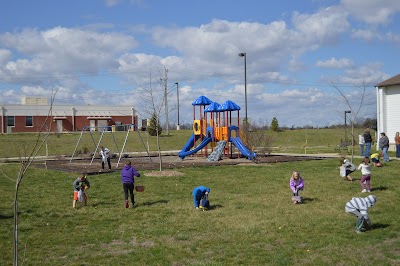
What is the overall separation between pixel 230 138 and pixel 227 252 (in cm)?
2102

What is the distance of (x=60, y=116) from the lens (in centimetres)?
6525

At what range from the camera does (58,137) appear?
5006cm

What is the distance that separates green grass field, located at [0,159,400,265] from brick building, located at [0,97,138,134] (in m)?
43.8

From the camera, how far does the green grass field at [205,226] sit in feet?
27.6

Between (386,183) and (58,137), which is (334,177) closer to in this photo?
(386,183)

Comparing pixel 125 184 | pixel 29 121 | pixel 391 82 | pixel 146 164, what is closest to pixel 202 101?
pixel 146 164

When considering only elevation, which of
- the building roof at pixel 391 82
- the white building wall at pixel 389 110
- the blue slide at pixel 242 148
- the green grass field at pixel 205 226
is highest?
the building roof at pixel 391 82

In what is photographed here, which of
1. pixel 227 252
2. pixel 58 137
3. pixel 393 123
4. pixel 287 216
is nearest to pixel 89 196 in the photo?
pixel 287 216

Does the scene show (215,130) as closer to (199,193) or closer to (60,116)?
(199,193)

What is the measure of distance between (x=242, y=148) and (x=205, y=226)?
17562 millimetres

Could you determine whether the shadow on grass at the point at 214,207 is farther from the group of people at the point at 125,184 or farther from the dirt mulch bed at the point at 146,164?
the dirt mulch bed at the point at 146,164

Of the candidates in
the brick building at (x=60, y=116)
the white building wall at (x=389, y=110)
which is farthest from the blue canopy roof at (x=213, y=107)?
the brick building at (x=60, y=116)

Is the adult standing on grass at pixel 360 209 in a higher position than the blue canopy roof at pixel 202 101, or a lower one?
lower

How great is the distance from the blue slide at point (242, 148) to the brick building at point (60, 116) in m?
32.9
